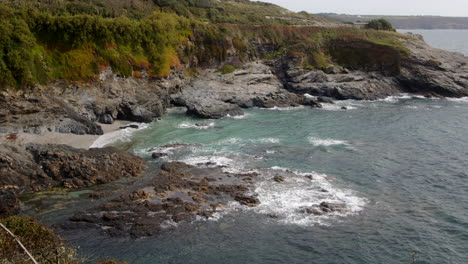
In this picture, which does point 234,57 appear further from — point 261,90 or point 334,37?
point 334,37

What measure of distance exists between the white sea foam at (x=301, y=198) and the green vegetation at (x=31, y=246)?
16.5m

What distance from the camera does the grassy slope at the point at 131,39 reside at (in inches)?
2010

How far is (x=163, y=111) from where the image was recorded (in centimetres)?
6300

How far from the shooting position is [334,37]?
315ft

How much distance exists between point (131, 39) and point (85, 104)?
16.0 metres

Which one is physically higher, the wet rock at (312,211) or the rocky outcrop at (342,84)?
the rocky outcrop at (342,84)

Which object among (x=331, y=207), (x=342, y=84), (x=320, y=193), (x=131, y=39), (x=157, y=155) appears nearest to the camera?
(x=331, y=207)

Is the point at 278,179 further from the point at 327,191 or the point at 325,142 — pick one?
the point at 325,142

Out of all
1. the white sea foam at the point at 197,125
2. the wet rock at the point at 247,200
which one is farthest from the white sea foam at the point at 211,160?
the white sea foam at the point at 197,125

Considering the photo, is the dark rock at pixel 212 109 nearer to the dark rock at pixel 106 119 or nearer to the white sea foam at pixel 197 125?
the white sea foam at pixel 197 125

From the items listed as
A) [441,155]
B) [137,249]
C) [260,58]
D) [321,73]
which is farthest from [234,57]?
[137,249]

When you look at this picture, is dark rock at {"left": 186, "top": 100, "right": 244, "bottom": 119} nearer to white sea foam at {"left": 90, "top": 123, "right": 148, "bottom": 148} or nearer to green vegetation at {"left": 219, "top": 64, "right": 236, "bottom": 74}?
white sea foam at {"left": 90, "top": 123, "right": 148, "bottom": 148}

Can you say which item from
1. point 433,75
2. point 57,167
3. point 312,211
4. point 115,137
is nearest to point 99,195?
point 57,167

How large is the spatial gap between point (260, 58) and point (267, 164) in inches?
1943
